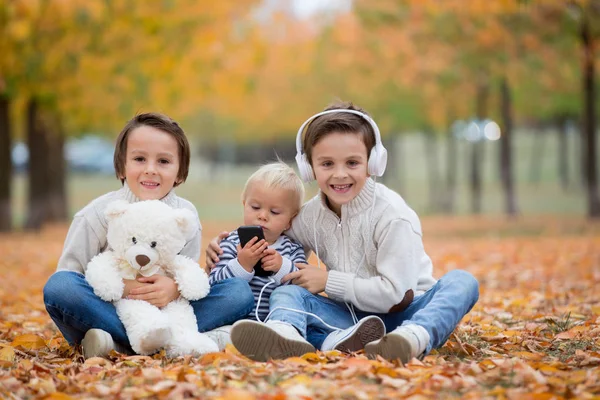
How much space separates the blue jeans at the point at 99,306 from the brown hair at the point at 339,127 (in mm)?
929

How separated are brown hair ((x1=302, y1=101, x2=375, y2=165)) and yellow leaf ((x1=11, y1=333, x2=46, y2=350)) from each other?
1982 mm

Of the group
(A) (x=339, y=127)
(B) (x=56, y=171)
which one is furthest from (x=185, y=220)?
(B) (x=56, y=171)

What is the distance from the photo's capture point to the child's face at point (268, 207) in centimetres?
439

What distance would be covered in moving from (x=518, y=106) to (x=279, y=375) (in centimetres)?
2009

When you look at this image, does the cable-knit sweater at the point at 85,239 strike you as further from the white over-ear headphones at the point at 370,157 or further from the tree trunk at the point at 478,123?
the tree trunk at the point at 478,123

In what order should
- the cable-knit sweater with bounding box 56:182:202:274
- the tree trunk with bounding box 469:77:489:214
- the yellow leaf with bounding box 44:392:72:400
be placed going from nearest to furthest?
the yellow leaf with bounding box 44:392:72:400 → the cable-knit sweater with bounding box 56:182:202:274 → the tree trunk with bounding box 469:77:489:214

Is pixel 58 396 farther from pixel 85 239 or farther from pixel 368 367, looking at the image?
pixel 368 367

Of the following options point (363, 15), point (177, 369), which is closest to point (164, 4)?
point (363, 15)

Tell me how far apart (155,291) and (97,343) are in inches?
15.6

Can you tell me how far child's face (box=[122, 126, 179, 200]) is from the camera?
14.0 ft

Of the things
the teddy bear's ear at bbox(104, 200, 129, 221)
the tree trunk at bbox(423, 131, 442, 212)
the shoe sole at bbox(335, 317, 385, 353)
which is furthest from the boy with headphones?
the tree trunk at bbox(423, 131, 442, 212)

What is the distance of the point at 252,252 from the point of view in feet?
13.6

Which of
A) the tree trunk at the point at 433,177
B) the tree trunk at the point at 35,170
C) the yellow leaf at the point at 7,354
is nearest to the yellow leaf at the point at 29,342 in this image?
the yellow leaf at the point at 7,354

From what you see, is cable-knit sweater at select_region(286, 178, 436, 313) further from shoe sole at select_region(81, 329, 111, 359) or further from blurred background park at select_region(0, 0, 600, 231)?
blurred background park at select_region(0, 0, 600, 231)
